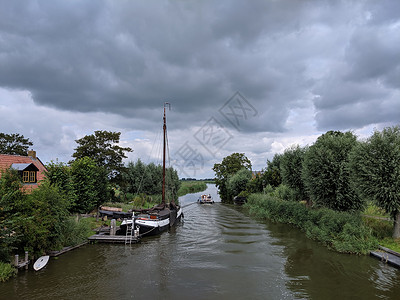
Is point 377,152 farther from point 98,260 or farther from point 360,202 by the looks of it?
point 98,260

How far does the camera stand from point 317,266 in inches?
591

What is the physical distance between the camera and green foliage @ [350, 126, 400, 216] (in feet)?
54.4

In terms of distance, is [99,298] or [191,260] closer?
[99,298]

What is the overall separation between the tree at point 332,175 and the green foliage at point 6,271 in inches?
873

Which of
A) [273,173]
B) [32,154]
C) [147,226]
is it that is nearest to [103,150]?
[32,154]

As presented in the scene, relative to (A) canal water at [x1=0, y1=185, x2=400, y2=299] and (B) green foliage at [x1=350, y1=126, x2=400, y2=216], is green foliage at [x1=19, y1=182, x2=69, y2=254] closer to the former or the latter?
(A) canal water at [x1=0, y1=185, x2=400, y2=299]

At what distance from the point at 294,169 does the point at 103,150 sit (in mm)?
27434

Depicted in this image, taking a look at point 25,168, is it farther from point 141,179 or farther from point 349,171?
point 349,171

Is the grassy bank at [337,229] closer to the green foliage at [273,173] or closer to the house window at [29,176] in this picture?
the green foliage at [273,173]

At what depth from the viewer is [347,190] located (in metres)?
21.5

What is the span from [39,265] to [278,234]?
1955 centimetres

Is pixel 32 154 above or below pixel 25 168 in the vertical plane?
above

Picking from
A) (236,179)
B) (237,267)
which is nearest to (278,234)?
(237,267)

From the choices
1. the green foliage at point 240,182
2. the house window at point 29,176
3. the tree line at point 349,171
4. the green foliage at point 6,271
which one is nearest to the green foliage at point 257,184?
the green foliage at point 240,182
